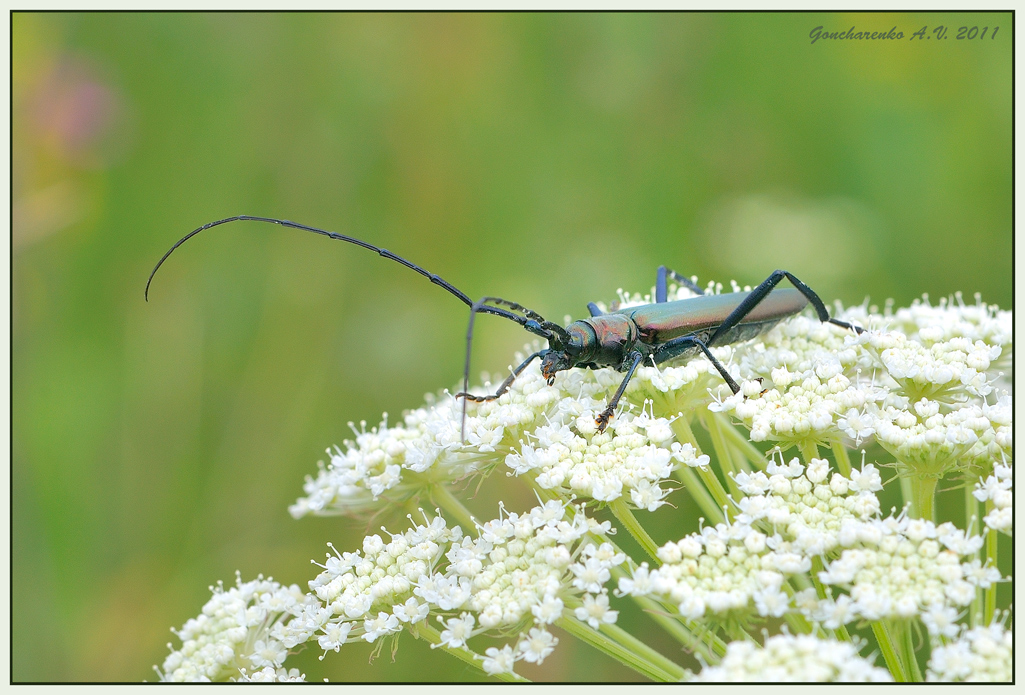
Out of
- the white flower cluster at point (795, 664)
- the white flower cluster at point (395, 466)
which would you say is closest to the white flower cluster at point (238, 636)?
the white flower cluster at point (395, 466)

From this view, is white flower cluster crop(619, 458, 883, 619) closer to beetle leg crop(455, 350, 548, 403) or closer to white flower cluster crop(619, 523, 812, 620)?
white flower cluster crop(619, 523, 812, 620)

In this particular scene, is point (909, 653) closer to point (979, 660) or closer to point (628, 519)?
point (979, 660)

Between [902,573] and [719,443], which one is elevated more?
[719,443]

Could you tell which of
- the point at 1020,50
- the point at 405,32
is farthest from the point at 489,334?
the point at 1020,50

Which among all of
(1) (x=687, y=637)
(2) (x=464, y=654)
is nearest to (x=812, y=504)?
(1) (x=687, y=637)

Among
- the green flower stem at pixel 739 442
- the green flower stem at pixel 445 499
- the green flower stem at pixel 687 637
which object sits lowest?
the green flower stem at pixel 687 637

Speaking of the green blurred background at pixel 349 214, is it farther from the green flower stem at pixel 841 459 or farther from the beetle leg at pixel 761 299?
the green flower stem at pixel 841 459

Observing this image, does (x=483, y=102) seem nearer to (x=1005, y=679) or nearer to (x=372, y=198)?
(x=372, y=198)
